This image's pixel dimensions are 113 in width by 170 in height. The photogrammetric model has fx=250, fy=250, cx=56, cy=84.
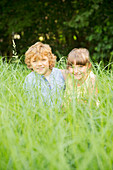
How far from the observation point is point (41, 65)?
268 cm

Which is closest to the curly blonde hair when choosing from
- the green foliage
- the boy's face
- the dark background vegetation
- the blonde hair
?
the boy's face

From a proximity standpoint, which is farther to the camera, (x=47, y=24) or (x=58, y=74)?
(x=47, y=24)

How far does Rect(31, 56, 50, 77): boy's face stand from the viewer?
2.68m

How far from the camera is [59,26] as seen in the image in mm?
6508

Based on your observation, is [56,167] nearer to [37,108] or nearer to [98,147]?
[98,147]

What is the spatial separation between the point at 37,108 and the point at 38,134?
29 cm

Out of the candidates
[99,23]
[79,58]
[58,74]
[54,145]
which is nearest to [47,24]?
[99,23]

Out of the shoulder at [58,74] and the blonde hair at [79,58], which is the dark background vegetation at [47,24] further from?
the blonde hair at [79,58]

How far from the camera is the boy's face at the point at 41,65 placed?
2676mm

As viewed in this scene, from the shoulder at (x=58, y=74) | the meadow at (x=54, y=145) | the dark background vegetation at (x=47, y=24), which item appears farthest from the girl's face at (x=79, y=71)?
the dark background vegetation at (x=47, y=24)

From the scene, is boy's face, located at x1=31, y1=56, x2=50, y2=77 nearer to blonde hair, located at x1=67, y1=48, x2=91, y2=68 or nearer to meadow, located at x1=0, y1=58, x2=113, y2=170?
blonde hair, located at x1=67, y1=48, x2=91, y2=68

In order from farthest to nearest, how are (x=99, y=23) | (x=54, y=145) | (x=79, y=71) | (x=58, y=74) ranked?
(x=99, y=23) → (x=58, y=74) → (x=79, y=71) → (x=54, y=145)

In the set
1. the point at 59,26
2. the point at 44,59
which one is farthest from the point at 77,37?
the point at 44,59

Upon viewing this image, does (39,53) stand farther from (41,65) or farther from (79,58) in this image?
(79,58)
